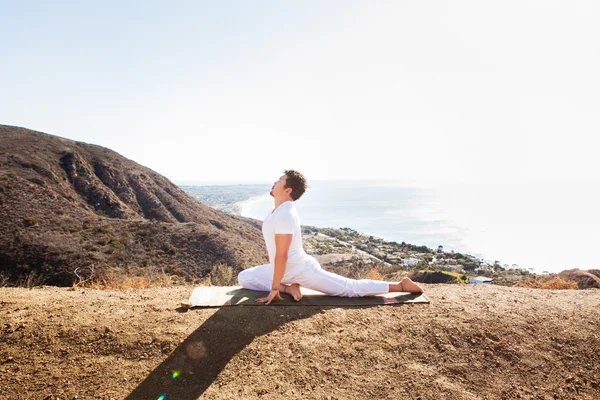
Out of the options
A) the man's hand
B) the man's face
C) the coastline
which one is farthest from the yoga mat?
the coastline

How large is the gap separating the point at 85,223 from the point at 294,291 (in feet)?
92.1

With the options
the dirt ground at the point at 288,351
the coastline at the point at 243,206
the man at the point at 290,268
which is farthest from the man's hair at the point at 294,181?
the coastline at the point at 243,206

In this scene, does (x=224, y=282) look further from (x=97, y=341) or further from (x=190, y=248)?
(x=190, y=248)

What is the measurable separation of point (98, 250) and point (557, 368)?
25928 millimetres

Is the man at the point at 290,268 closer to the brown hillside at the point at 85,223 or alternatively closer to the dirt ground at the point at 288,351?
the dirt ground at the point at 288,351

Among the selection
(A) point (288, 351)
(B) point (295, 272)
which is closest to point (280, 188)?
(B) point (295, 272)

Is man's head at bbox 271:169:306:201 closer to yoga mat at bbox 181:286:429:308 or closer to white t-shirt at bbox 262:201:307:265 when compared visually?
white t-shirt at bbox 262:201:307:265

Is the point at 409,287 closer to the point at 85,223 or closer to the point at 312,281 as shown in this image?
the point at 312,281

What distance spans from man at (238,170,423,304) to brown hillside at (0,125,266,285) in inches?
584

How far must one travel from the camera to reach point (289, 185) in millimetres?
4199

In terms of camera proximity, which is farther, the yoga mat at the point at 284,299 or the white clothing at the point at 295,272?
the yoga mat at the point at 284,299

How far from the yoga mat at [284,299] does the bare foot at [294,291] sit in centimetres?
6

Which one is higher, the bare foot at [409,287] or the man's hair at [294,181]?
the man's hair at [294,181]

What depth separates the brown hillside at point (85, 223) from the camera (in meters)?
21.5
